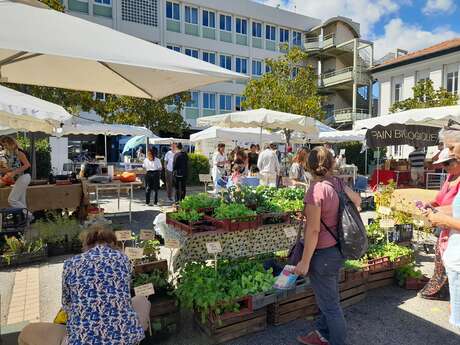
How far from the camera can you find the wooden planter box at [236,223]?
3783 mm

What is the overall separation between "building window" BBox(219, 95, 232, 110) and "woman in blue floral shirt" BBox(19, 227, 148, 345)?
97.9 feet

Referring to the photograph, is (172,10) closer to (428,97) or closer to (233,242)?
(428,97)

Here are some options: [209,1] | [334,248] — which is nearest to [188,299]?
[334,248]

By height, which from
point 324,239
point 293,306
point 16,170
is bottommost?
point 293,306

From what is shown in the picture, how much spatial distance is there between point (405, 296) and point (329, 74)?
109 feet

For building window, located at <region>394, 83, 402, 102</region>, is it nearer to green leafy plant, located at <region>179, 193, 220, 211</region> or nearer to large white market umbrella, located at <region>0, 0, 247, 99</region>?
green leafy plant, located at <region>179, 193, 220, 211</region>

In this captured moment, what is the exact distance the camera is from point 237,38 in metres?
31.5

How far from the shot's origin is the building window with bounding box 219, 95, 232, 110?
103ft

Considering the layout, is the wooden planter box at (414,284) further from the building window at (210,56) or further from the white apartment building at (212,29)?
the building window at (210,56)

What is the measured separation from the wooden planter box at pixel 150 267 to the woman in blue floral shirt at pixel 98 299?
4.20 feet

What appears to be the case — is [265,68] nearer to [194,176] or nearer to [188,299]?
[194,176]

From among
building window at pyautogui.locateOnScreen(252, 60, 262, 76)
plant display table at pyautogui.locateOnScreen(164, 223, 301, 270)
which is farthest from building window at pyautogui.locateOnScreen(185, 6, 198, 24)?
plant display table at pyautogui.locateOnScreen(164, 223, 301, 270)

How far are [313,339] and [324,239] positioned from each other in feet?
3.45

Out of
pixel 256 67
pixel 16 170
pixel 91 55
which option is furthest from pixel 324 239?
pixel 256 67
